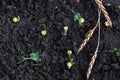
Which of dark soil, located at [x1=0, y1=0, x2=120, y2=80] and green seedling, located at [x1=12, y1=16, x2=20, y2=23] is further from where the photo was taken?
green seedling, located at [x1=12, y1=16, x2=20, y2=23]

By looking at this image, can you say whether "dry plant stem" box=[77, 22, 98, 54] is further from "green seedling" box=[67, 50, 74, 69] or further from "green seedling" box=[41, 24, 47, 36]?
"green seedling" box=[41, 24, 47, 36]

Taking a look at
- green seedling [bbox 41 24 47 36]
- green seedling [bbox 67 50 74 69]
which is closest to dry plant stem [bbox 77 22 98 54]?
green seedling [bbox 67 50 74 69]

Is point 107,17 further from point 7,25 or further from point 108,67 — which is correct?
point 7,25

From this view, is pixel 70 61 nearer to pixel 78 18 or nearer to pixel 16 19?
pixel 78 18

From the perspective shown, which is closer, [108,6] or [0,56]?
[0,56]

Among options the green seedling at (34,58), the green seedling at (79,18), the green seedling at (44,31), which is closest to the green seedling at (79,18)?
the green seedling at (79,18)

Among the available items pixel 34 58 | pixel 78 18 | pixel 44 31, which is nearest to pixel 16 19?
pixel 44 31

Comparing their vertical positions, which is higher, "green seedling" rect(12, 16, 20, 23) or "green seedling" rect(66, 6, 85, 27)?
"green seedling" rect(12, 16, 20, 23)

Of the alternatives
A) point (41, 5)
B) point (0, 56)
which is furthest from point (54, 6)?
point (0, 56)

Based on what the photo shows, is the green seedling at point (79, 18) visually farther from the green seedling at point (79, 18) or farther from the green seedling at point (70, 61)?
the green seedling at point (70, 61)
